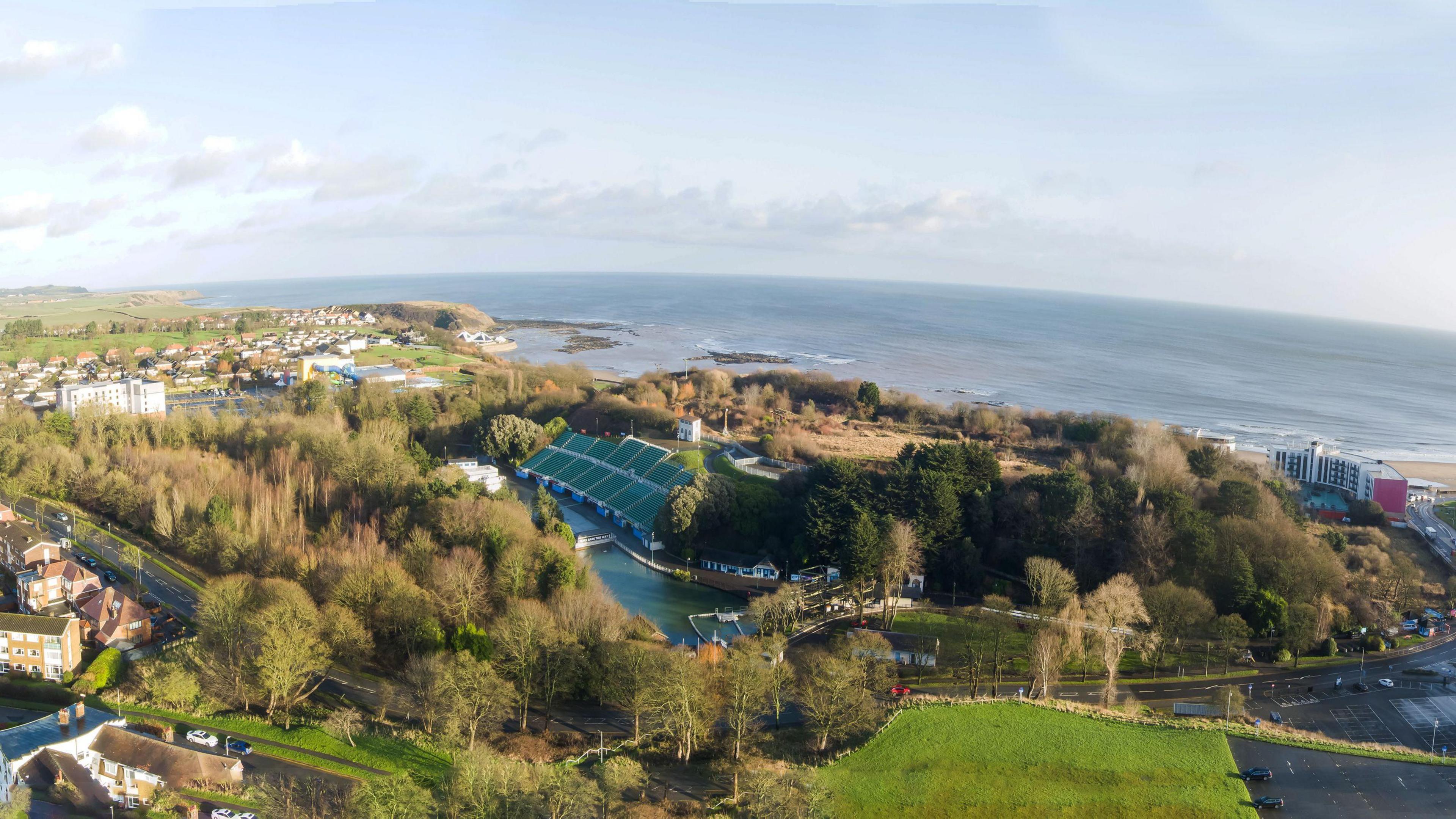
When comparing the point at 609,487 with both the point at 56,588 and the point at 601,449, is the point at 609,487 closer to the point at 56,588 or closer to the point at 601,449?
the point at 601,449

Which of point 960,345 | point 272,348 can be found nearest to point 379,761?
point 272,348

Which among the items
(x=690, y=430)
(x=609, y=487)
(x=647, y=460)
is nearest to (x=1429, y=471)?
(x=690, y=430)

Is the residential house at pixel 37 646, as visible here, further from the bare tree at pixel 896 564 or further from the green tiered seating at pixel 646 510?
the bare tree at pixel 896 564

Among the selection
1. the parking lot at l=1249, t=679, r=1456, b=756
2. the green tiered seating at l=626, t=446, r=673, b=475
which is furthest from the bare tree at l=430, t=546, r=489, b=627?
the parking lot at l=1249, t=679, r=1456, b=756

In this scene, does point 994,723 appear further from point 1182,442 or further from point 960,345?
point 960,345

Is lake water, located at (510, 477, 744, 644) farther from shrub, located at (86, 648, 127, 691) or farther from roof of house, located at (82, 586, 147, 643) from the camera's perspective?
shrub, located at (86, 648, 127, 691)

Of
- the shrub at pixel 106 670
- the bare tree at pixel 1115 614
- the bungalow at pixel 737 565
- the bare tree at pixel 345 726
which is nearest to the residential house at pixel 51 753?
the shrub at pixel 106 670
